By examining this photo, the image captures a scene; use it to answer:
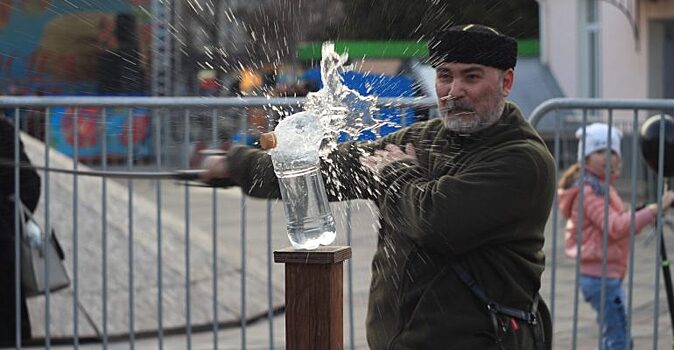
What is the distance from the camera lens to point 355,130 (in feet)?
12.3

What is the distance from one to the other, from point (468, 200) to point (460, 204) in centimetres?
3

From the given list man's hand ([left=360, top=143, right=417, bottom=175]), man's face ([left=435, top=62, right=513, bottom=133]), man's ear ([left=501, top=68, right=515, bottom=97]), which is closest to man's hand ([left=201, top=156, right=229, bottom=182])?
man's hand ([left=360, top=143, right=417, bottom=175])

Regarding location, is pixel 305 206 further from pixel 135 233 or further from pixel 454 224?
pixel 135 233

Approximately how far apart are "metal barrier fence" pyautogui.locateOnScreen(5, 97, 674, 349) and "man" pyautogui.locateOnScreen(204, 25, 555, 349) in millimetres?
571

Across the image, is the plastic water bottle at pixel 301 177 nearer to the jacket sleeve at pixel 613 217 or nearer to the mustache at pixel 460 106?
the mustache at pixel 460 106

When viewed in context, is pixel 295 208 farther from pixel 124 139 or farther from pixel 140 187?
pixel 140 187

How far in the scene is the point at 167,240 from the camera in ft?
28.5

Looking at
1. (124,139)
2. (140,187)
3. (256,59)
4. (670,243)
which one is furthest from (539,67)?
(256,59)

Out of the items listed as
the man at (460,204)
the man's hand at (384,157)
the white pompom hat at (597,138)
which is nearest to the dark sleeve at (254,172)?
the man at (460,204)

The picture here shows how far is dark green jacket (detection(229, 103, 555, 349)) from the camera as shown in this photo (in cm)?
371

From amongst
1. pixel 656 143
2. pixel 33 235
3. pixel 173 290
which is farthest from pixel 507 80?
pixel 173 290

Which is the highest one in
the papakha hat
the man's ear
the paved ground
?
the papakha hat

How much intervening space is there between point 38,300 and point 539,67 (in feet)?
59.9

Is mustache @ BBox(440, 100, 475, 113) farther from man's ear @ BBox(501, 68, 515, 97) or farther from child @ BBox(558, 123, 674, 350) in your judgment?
child @ BBox(558, 123, 674, 350)
